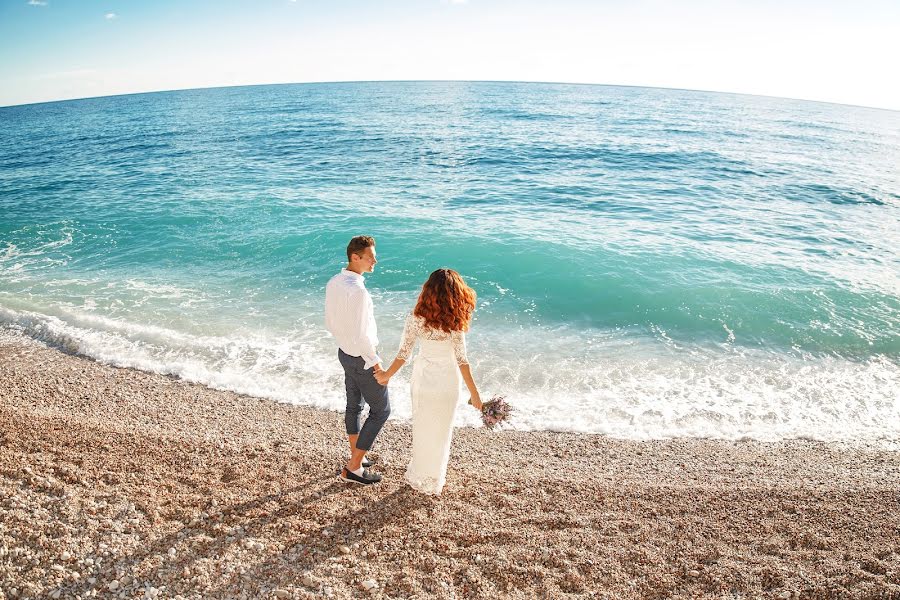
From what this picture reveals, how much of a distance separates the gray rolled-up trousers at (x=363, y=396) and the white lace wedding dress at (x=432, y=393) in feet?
1.09

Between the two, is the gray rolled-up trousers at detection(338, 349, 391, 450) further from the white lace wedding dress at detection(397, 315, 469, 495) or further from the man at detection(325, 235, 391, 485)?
the white lace wedding dress at detection(397, 315, 469, 495)

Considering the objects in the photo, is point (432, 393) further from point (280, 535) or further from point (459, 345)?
point (280, 535)

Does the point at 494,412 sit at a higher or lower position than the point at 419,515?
higher

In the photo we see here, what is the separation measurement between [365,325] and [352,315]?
14 cm

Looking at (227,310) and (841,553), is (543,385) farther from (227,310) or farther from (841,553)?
(227,310)

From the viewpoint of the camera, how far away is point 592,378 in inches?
305

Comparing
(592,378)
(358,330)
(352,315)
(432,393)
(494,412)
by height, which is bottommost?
(592,378)

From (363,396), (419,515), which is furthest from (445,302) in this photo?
(419,515)

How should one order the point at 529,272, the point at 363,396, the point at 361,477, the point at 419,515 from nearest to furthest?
the point at 419,515 < the point at 363,396 < the point at 361,477 < the point at 529,272

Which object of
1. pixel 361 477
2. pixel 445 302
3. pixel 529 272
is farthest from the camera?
pixel 529 272

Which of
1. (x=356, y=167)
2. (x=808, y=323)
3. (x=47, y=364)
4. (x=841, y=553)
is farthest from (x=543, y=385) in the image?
(x=356, y=167)

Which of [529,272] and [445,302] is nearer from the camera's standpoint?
[445,302]

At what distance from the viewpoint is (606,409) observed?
6.92 meters

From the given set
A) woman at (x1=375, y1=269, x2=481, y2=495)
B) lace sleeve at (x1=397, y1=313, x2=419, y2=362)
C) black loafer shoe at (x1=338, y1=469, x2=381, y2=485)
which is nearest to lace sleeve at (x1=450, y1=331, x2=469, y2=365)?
woman at (x1=375, y1=269, x2=481, y2=495)
